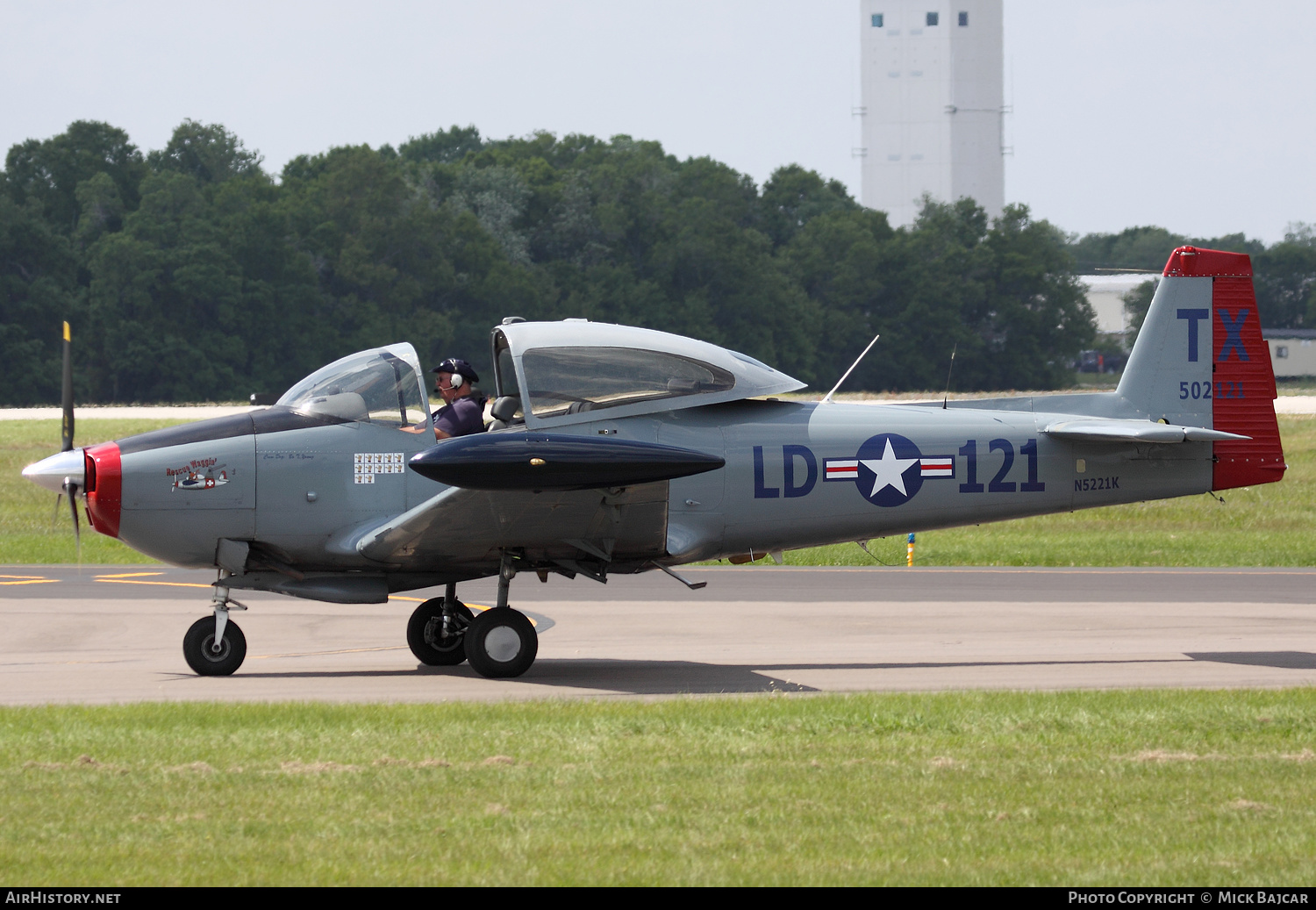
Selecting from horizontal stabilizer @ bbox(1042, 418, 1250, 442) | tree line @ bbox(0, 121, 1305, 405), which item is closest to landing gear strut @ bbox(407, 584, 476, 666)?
horizontal stabilizer @ bbox(1042, 418, 1250, 442)

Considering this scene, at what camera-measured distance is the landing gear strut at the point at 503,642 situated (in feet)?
36.1

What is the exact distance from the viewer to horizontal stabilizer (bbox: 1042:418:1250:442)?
38.1ft

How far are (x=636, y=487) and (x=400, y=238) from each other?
80444 mm

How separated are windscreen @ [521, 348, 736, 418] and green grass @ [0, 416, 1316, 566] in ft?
32.7

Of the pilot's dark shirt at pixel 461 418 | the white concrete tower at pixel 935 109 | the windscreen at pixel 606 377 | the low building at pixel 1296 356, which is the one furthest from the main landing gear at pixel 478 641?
the white concrete tower at pixel 935 109

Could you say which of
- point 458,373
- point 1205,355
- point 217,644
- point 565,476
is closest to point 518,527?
point 565,476

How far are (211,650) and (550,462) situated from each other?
3.38m

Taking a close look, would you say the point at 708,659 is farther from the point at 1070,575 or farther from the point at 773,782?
the point at 1070,575

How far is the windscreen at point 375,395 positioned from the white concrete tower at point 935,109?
138553mm

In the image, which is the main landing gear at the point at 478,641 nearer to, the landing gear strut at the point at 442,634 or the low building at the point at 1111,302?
the landing gear strut at the point at 442,634

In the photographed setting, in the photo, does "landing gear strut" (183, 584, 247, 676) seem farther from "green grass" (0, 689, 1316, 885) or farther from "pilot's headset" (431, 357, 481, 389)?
"pilot's headset" (431, 357, 481, 389)

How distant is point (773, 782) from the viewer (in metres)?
7.12

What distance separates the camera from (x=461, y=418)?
1120 centimetres

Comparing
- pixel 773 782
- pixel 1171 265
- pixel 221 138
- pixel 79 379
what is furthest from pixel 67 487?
pixel 221 138
